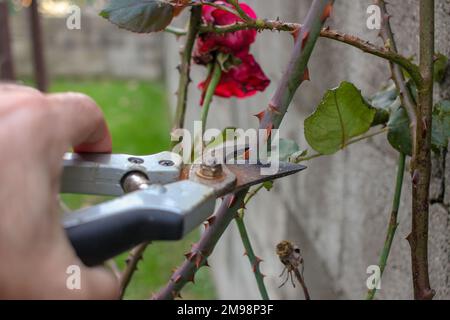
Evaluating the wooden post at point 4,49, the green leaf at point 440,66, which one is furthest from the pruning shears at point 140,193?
the wooden post at point 4,49

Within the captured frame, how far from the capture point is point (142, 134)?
4.75 meters

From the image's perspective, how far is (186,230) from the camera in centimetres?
45

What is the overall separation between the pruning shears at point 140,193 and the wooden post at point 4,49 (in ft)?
7.37

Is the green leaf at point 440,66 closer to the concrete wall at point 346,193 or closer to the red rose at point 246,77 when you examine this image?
the concrete wall at point 346,193

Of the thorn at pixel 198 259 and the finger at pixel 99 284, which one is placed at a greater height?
the finger at pixel 99 284

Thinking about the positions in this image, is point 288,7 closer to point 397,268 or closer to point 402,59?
point 397,268

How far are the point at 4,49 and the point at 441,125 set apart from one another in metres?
2.37

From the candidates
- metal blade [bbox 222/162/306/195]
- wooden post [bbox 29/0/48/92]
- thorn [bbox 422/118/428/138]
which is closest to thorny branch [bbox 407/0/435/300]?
thorn [bbox 422/118/428/138]

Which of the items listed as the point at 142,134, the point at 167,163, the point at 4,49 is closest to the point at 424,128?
the point at 167,163

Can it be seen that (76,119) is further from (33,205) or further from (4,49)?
(4,49)

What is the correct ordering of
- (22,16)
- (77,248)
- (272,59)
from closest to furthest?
(77,248) → (272,59) → (22,16)

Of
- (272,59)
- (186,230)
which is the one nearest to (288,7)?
(272,59)

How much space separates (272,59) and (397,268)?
762mm

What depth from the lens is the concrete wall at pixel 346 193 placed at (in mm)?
758
